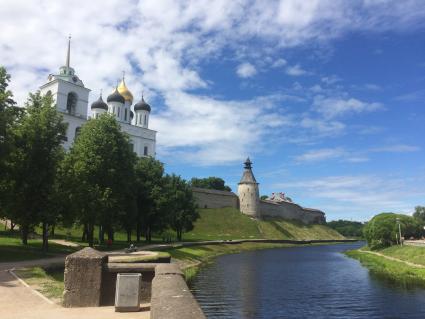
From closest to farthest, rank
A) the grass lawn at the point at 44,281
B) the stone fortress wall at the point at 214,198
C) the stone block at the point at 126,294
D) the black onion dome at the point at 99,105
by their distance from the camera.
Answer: the stone block at the point at 126,294, the grass lawn at the point at 44,281, the black onion dome at the point at 99,105, the stone fortress wall at the point at 214,198

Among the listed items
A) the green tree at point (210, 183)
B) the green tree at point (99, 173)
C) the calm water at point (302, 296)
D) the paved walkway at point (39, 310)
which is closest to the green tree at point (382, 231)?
the calm water at point (302, 296)

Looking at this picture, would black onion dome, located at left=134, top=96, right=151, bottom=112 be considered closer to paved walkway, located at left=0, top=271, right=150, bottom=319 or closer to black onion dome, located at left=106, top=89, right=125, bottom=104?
black onion dome, located at left=106, top=89, right=125, bottom=104

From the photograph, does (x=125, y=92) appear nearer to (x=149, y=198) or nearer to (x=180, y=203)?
(x=180, y=203)

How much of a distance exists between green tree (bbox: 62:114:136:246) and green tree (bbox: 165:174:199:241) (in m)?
15.5

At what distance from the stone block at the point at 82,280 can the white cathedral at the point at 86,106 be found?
45107mm

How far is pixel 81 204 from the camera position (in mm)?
31328

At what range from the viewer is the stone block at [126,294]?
9844mm

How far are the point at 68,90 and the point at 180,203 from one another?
28.0 metres

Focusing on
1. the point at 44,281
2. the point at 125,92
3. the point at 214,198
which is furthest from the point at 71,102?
the point at 44,281

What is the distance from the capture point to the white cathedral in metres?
67.9

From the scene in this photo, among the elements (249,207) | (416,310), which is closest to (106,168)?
(416,310)

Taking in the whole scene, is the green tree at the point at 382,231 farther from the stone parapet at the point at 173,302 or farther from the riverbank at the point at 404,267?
the stone parapet at the point at 173,302

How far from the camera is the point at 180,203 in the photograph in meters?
57.5

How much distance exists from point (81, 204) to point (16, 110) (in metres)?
8.39
